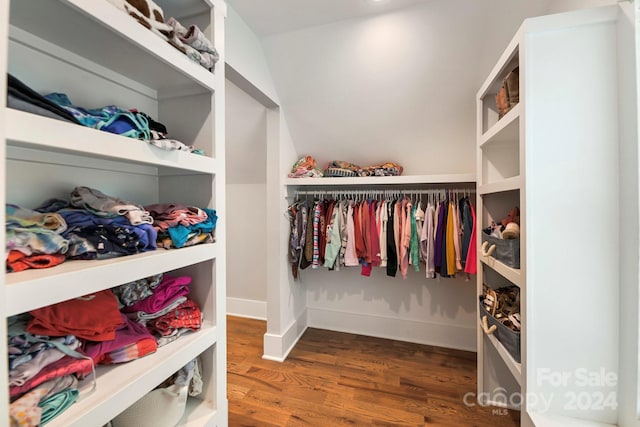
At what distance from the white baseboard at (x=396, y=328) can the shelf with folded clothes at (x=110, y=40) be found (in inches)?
92.8

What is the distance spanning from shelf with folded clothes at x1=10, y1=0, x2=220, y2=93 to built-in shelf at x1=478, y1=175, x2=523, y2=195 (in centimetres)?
133

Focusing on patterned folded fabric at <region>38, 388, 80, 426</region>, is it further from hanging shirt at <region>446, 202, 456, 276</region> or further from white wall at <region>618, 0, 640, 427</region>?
Result: hanging shirt at <region>446, 202, 456, 276</region>

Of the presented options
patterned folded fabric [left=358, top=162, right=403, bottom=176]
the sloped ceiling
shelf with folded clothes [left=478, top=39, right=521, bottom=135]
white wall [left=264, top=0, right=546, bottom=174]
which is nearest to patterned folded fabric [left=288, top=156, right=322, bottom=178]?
white wall [left=264, top=0, right=546, bottom=174]

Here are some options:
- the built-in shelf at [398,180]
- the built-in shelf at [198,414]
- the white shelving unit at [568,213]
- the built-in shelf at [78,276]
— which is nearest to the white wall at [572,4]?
the white shelving unit at [568,213]

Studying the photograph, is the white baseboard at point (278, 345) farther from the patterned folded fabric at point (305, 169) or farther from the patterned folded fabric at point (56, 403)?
the patterned folded fabric at point (56, 403)

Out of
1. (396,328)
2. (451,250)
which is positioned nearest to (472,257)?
(451,250)

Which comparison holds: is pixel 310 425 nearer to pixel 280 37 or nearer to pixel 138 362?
pixel 138 362

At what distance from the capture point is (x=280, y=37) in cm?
186

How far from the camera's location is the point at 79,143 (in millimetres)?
613

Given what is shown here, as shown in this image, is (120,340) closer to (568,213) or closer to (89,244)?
(89,244)

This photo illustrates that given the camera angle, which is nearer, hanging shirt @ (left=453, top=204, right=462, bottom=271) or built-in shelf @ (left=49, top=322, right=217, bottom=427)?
built-in shelf @ (left=49, top=322, right=217, bottom=427)

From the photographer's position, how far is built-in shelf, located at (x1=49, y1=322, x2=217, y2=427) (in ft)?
2.08

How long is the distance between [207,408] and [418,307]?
198cm

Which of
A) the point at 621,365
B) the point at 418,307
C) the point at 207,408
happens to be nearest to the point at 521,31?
the point at 621,365
